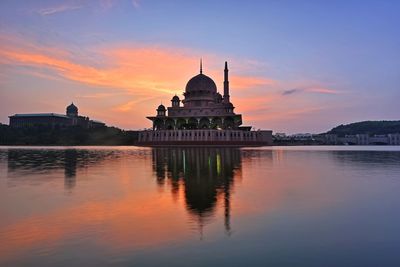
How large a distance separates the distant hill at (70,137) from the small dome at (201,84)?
2762cm

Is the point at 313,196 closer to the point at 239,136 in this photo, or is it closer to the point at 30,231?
the point at 30,231

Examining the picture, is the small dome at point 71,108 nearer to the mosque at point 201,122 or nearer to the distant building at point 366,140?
the mosque at point 201,122

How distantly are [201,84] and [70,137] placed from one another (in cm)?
5172

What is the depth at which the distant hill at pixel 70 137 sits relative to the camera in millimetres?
120000

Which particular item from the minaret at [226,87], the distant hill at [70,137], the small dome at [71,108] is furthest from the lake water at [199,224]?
the small dome at [71,108]

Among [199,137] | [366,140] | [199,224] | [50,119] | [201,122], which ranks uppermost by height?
[50,119]

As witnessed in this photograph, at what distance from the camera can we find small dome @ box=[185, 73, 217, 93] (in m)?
103

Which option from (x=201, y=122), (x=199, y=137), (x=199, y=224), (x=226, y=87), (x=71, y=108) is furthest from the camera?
(x=71, y=108)

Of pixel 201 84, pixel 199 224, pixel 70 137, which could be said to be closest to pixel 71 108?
pixel 70 137

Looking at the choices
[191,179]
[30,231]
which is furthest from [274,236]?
[191,179]

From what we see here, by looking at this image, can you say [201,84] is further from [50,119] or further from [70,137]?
[50,119]

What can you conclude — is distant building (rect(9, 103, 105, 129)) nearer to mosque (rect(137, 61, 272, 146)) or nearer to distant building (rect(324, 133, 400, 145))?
mosque (rect(137, 61, 272, 146))

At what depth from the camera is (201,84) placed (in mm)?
102875

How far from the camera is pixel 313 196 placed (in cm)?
1398
